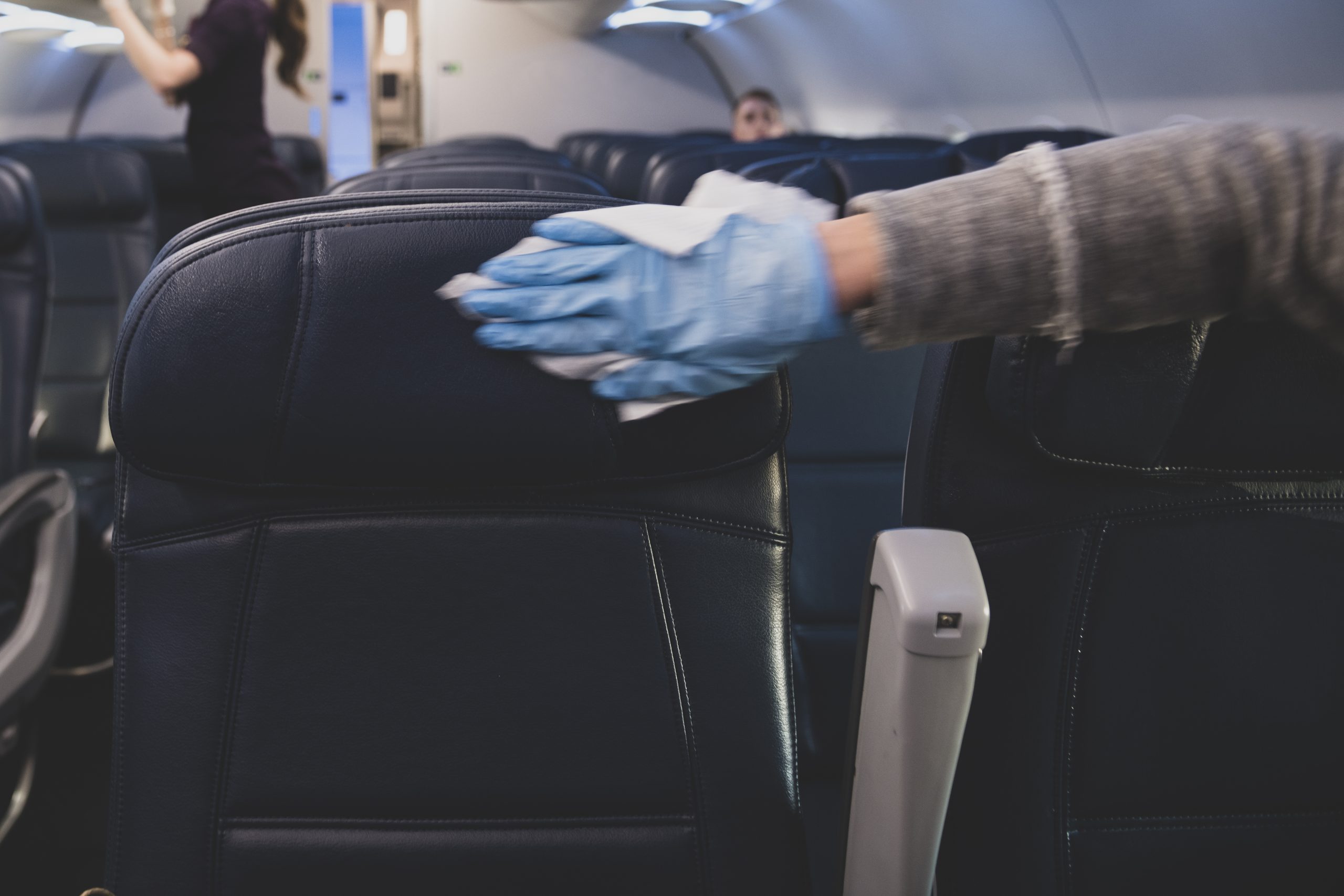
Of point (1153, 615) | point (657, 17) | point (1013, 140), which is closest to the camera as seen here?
point (1153, 615)

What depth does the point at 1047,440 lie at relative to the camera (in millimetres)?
752

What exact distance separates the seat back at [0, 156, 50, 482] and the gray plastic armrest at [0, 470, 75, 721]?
8 cm

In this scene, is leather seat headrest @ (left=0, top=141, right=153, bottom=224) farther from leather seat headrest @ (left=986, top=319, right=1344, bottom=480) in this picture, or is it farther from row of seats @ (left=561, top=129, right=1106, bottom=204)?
leather seat headrest @ (left=986, top=319, right=1344, bottom=480)

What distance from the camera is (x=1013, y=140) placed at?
136 inches

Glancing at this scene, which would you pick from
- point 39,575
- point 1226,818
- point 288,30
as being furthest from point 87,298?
point 1226,818

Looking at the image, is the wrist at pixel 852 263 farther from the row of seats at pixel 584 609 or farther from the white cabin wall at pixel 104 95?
the white cabin wall at pixel 104 95

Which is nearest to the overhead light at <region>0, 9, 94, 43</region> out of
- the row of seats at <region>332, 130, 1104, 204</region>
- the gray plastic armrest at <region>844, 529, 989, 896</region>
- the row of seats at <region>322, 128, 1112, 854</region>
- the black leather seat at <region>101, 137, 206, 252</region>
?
the black leather seat at <region>101, 137, 206, 252</region>

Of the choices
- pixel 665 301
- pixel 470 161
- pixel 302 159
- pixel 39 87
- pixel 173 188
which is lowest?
pixel 39 87

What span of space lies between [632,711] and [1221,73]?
13.8 ft

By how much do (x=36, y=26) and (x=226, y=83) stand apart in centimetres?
592

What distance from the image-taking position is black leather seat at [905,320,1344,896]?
754 mm

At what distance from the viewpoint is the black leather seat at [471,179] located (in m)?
1.49

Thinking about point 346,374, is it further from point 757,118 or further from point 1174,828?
point 757,118

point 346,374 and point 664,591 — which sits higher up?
point 346,374
